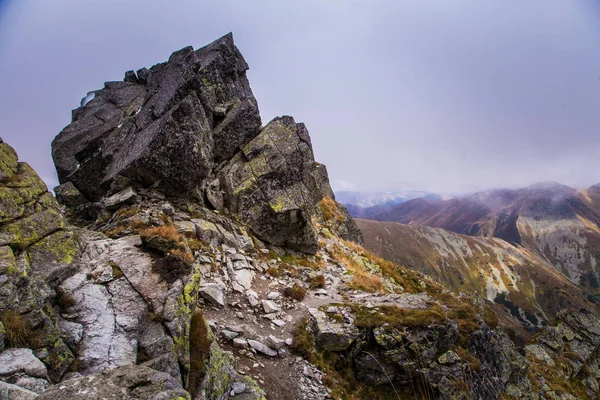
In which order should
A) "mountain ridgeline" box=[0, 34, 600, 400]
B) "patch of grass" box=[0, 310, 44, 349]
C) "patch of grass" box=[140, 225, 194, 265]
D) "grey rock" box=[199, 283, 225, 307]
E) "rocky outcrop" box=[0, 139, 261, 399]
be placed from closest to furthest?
1. "rocky outcrop" box=[0, 139, 261, 399]
2. "patch of grass" box=[0, 310, 44, 349]
3. "mountain ridgeline" box=[0, 34, 600, 400]
4. "patch of grass" box=[140, 225, 194, 265]
5. "grey rock" box=[199, 283, 225, 307]

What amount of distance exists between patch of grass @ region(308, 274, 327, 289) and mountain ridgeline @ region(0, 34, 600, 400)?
15 centimetres

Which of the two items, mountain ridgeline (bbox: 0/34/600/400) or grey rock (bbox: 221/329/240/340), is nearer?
mountain ridgeline (bbox: 0/34/600/400)

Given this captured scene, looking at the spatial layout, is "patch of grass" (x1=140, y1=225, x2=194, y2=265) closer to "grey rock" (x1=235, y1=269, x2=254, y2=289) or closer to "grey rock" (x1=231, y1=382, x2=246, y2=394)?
"grey rock" (x1=231, y1=382, x2=246, y2=394)

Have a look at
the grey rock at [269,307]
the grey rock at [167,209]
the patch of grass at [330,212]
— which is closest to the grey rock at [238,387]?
the grey rock at [269,307]

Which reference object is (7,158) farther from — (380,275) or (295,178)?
(380,275)

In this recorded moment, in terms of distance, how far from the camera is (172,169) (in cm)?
1933

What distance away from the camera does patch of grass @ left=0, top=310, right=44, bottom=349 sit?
6117mm

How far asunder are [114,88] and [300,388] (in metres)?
39.9

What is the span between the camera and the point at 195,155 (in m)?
19.9

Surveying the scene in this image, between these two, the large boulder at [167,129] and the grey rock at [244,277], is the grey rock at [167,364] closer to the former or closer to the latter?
the grey rock at [244,277]

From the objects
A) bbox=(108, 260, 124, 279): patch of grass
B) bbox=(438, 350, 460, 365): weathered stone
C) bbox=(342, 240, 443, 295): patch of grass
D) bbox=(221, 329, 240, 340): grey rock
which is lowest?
bbox=(342, 240, 443, 295): patch of grass

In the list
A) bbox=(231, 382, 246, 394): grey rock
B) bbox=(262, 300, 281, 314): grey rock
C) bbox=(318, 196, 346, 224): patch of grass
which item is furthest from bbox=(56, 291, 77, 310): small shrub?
bbox=(318, 196, 346, 224): patch of grass

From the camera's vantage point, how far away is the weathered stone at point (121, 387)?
16.5 ft

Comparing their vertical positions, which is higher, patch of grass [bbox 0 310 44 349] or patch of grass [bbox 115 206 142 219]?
patch of grass [bbox 115 206 142 219]
